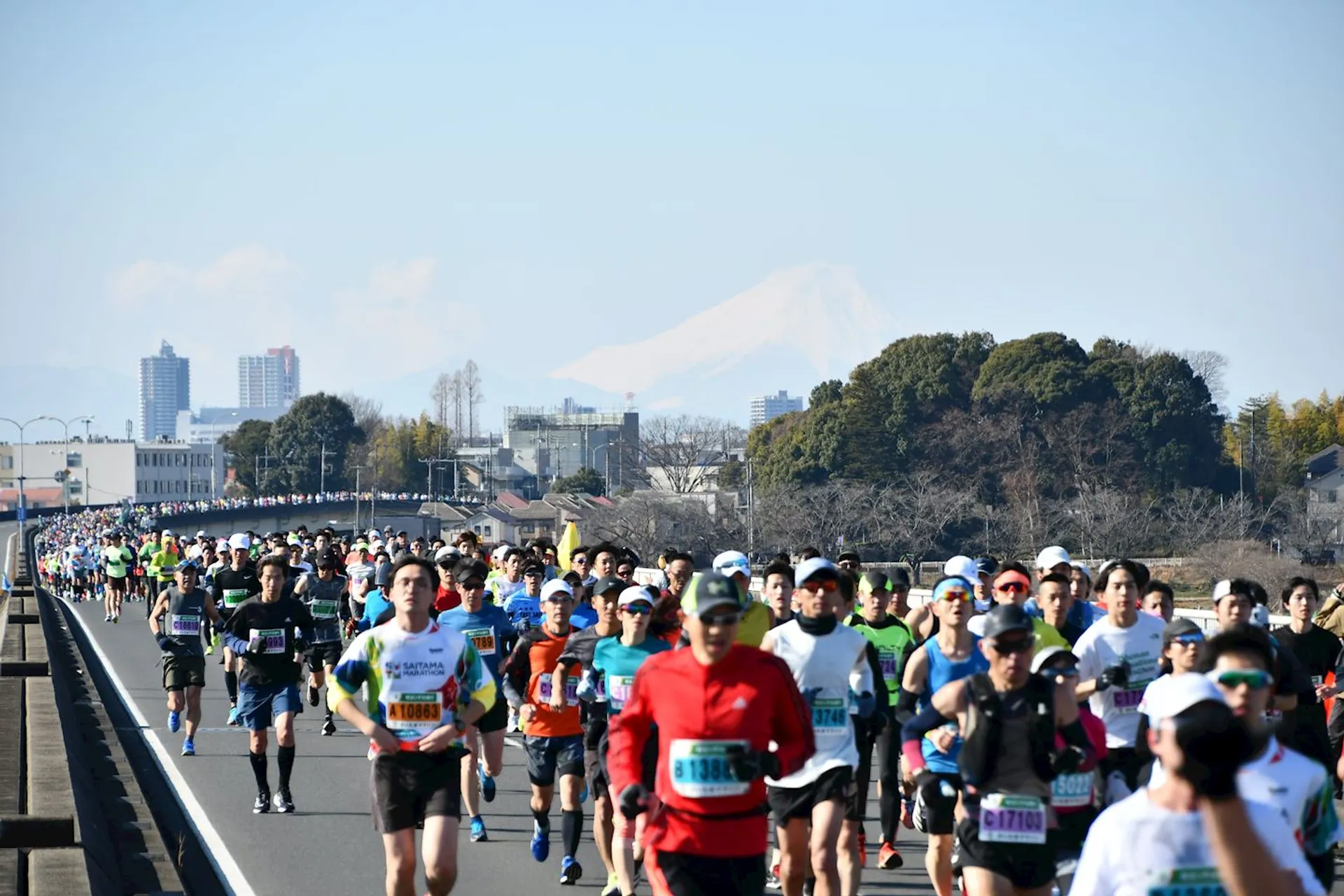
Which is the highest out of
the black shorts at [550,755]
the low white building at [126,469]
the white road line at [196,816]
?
the low white building at [126,469]

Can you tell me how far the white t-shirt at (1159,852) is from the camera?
4685 mm

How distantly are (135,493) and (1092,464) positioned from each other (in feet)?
375

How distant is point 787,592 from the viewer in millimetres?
11836

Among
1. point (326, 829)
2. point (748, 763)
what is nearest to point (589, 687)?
point (326, 829)

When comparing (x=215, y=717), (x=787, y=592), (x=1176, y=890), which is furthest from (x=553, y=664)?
(x=215, y=717)

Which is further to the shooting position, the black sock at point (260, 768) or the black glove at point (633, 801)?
the black sock at point (260, 768)

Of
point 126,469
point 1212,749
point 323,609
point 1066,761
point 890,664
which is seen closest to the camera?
point 1212,749

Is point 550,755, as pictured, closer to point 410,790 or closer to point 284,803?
point 410,790

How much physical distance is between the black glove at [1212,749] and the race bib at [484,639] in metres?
9.30

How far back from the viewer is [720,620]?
6.82m

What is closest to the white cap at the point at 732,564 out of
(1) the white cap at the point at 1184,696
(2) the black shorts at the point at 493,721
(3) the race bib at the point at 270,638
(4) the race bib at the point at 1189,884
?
(2) the black shorts at the point at 493,721

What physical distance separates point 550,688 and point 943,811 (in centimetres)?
424

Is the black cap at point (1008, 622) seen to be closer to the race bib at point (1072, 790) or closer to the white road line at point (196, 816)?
the race bib at point (1072, 790)

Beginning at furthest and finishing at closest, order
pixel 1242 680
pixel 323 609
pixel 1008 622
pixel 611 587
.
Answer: pixel 323 609
pixel 611 587
pixel 1008 622
pixel 1242 680
